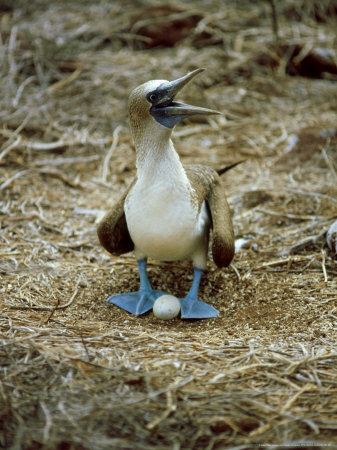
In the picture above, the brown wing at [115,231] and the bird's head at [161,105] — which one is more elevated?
the bird's head at [161,105]

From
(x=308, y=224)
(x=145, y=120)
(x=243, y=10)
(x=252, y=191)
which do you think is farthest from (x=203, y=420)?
(x=243, y=10)

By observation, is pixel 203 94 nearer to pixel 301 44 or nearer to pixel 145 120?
pixel 301 44

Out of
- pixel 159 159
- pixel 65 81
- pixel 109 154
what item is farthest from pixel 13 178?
pixel 159 159

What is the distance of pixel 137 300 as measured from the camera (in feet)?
12.1

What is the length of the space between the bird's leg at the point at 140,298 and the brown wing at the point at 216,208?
1.63ft

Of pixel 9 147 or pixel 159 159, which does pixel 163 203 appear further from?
pixel 9 147

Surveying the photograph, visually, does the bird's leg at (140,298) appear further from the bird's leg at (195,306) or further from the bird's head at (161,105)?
the bird's head at (161,105)

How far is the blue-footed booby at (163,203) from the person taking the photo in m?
3.35

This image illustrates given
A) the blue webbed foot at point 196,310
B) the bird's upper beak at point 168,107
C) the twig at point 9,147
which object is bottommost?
the blue webbed foot at point 196,310

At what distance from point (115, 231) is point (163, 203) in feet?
1.71

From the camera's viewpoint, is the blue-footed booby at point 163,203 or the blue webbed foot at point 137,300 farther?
the blue webbed foot at point 137,300

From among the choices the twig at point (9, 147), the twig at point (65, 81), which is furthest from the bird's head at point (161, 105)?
the twig at point (65, 81)

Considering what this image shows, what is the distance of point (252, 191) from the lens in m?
5.09

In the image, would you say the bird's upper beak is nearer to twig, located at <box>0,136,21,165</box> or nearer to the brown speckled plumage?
the brown speckled plumage
